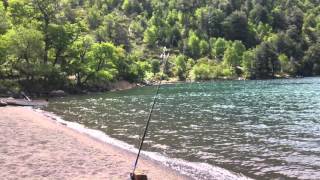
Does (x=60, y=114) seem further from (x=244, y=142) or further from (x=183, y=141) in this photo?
(x=244, y=142)

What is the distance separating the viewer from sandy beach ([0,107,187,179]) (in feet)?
61.3

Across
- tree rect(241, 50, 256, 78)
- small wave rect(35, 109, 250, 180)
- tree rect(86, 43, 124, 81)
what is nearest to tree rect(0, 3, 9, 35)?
tree rect(86, 43, 124, 81)

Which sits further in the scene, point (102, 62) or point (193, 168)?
point (102, 62)

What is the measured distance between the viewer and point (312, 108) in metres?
51.4

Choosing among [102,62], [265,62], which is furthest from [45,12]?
[265,62]

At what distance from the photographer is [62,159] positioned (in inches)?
850

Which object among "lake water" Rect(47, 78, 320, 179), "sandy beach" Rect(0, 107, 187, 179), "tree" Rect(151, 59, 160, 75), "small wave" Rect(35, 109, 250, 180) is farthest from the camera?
"tree" Rect(151, 59, 160, 75)

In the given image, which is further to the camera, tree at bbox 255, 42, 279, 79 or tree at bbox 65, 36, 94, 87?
tree at bbox 255, 42, 279, 79

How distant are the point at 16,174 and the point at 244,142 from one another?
16.6 m

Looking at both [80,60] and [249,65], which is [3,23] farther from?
[249,65]

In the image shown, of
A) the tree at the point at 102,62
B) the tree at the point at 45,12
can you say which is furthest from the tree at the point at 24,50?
the tree at the point at 102,62

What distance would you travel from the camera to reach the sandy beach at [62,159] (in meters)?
18.7

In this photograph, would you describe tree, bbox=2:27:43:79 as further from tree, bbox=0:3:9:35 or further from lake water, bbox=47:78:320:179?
lake water, bbox=47:78:320:179

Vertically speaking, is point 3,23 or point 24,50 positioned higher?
point 3,23
